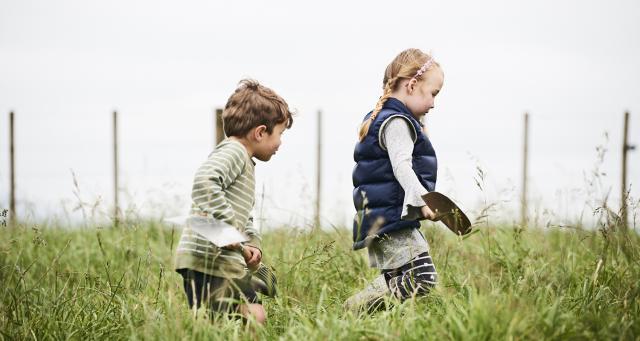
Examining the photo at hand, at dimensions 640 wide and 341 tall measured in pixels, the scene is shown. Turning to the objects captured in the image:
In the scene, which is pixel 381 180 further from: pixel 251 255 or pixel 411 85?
pixel 251 255

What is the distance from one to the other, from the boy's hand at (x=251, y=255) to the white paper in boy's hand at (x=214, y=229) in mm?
194

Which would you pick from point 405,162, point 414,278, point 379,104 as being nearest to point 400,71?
point 379,104

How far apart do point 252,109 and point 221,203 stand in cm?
50

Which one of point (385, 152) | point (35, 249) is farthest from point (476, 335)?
point (35, 249)

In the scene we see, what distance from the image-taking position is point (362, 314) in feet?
10.8

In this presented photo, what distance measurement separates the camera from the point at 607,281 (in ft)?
13.0

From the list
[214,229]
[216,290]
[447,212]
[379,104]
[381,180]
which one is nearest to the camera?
[214,229]

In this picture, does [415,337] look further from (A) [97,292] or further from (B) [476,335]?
(A) [97,292]

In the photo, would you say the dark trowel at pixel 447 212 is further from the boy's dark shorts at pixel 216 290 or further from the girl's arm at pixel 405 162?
the boy's dark shorts at pixel 216 290

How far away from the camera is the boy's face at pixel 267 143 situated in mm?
3229

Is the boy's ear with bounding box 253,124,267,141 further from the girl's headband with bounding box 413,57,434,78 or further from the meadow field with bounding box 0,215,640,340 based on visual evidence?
the girl's headband with bounding box 413,57,434,78

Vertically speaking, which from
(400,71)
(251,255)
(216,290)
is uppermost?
(400,71)

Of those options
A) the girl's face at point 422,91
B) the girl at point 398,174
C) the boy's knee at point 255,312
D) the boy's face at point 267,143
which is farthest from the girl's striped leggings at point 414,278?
the boy's face at point 267,143

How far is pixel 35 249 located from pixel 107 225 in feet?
3.59
